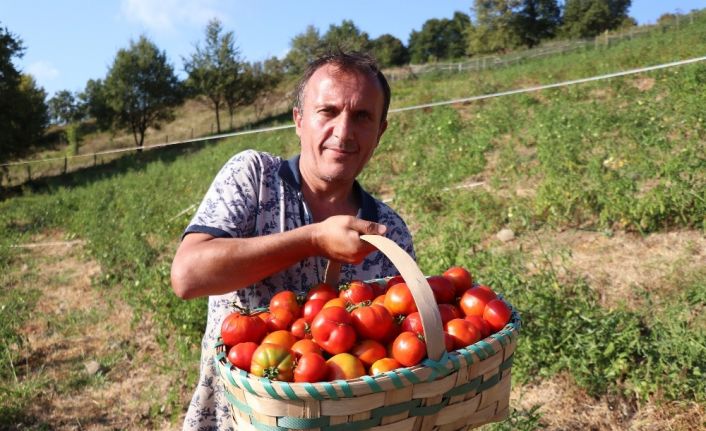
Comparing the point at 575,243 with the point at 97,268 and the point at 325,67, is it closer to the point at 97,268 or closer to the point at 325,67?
the point at 325,67

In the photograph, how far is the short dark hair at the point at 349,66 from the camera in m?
1.81

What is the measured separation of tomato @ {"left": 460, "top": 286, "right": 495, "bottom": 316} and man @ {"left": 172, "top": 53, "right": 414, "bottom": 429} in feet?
1.24

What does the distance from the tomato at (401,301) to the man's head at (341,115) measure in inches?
21.0

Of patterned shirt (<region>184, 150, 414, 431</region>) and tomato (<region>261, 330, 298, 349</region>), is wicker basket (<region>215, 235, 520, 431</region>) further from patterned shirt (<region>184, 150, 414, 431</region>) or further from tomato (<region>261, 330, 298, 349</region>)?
patterned shirt (<region>184, 150, 414, 431</region>)

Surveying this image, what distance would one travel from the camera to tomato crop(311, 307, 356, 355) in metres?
1.24

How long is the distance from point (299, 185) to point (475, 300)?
784 mm

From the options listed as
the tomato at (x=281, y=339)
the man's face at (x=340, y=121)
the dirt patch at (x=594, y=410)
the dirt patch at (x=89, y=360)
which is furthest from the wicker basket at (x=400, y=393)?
the dirt patch at (x=89, y=360)

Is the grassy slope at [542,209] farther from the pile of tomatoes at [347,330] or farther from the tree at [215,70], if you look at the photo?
the tree at [215,70]

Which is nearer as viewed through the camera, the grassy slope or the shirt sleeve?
the shirt sleeve

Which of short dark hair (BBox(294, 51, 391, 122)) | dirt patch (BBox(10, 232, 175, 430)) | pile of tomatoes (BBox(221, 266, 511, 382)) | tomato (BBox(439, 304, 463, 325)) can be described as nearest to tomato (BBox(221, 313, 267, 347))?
pile of tomatoes (BBox(221, 266, 511, 382))

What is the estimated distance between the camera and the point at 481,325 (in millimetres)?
1333

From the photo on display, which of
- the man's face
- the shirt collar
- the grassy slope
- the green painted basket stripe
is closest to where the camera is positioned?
the green painted basket stripe

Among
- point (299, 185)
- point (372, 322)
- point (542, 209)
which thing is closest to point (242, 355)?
point (372, 322)

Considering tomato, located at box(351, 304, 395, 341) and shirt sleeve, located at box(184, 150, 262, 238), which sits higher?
shirt sleeve, located at box(184, 150, 262, 238)
